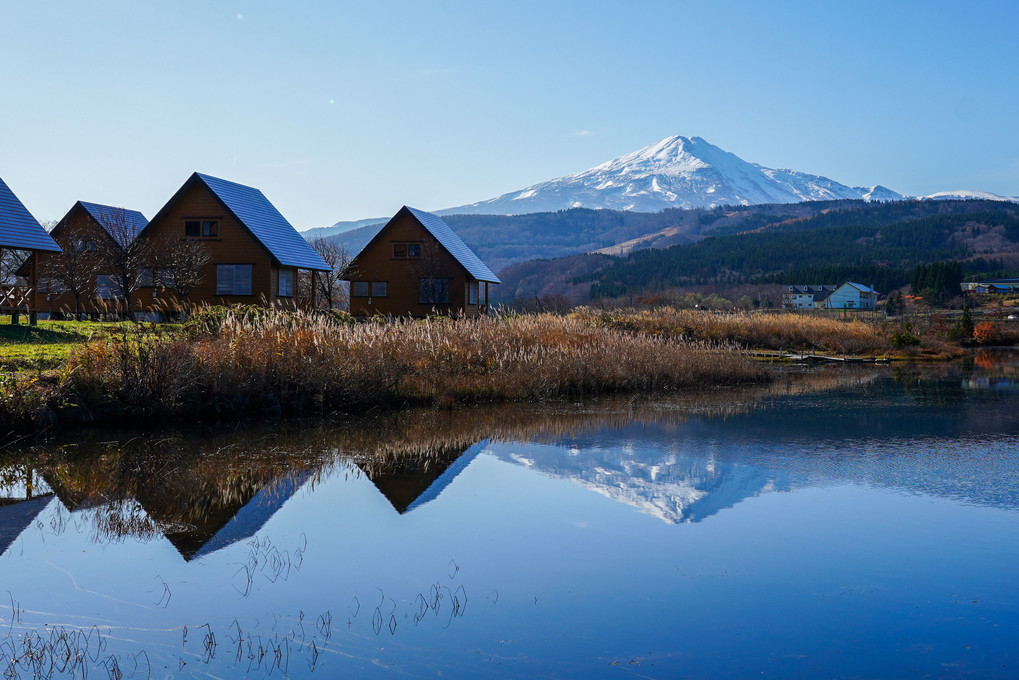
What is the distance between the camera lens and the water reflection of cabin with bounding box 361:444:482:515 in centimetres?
908

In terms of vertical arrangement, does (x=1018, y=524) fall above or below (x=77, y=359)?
below

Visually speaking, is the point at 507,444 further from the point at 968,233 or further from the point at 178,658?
the point at 968,233

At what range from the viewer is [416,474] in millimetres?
10211

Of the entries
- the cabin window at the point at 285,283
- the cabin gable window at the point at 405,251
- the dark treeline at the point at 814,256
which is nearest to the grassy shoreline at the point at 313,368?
the cabin window at the point at 285,283

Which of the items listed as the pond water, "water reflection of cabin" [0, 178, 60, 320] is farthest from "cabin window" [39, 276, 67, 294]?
the pond water

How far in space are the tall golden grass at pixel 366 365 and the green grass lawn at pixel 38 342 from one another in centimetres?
115

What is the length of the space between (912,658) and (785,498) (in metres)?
4.19

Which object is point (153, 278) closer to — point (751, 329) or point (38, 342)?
point (38, 342)

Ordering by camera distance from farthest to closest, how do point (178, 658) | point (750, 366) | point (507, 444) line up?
1. point (750, 366)
2. point (507, 444)
3. point (178, 658)

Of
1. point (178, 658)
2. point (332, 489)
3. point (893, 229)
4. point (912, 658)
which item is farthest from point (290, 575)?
point (893, 229)

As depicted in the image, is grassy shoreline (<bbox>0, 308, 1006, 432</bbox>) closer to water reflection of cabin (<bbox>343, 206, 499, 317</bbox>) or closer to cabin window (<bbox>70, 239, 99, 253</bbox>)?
cabin window (<bbox>70, 239, 99, 253</bbox>)

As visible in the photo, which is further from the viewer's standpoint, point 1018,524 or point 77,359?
point 77,359

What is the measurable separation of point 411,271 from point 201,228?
34.8ft

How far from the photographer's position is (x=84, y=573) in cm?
653
